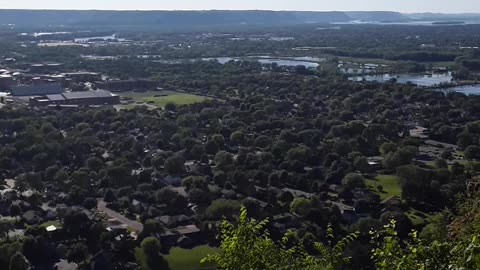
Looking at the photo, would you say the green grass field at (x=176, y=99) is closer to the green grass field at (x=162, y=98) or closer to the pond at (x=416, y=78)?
the green grass field at (x=162, y=98)

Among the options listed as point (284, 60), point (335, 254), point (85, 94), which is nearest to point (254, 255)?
point (335, 254)

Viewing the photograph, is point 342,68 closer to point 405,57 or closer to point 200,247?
point 405,57

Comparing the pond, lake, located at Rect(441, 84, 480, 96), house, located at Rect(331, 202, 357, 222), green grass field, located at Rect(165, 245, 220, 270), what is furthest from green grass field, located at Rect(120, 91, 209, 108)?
green grass field, located at Rect(165, 245, 220, 270)

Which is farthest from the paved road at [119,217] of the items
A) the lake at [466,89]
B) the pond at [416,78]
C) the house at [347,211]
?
the pond at [416,78]

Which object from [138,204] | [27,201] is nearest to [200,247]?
[138,204]

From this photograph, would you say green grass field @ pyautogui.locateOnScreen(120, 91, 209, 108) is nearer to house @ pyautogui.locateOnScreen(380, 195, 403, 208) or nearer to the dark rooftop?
the dark rooftop
